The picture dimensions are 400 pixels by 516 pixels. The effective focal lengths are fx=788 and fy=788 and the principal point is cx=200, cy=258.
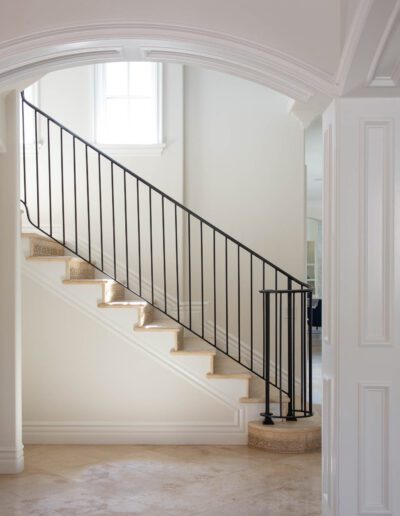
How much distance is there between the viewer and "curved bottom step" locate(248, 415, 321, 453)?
237 inches

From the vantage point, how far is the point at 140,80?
305 inches

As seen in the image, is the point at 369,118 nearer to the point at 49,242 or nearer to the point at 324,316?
the point at 324,316

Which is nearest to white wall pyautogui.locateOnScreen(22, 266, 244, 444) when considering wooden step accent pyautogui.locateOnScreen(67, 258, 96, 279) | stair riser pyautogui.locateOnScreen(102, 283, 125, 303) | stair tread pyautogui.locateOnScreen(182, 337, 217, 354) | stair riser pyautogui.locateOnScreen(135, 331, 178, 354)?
stair riser pyautogui.locateOnScreen(135, 331, 178, 354)

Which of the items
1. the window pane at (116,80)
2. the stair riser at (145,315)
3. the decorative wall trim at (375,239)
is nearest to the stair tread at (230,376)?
the stair riser at (145,315)

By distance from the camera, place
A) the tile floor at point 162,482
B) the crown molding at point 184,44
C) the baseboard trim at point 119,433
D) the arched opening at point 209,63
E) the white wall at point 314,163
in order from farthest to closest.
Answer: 1. the white wall at point 314,163
2. the baseboard trim at point 119,433
3. the tile floor at point 162,482
4. the arched opening at point 209,63
5. the crown molding at point 184,44

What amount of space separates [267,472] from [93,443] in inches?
63.0

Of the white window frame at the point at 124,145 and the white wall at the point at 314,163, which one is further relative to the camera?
the white wall at the point at 314,163

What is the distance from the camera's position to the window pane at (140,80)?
25.3ft

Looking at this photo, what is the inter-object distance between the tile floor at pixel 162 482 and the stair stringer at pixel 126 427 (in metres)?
0.13

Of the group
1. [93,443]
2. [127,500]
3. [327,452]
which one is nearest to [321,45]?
[327,452]

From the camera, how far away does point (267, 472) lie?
542 cm

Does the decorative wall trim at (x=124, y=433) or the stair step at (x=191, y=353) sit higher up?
the stair step at (x=191, y=353)

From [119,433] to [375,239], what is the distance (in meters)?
3.28

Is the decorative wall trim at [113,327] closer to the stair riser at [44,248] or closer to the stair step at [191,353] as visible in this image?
the stair step at [191,353]
